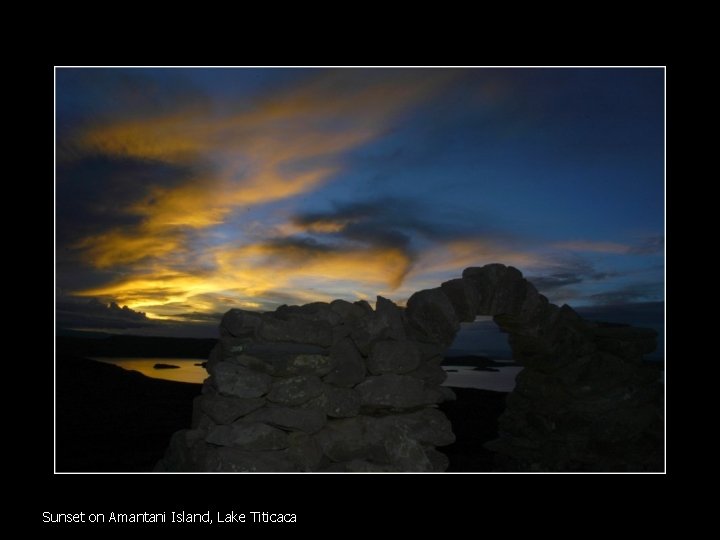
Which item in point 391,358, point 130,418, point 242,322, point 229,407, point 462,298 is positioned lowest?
point 130,418

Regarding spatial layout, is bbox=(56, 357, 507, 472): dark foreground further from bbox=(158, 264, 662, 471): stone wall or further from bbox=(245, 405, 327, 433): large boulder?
bbox=(245, 405, 327, 433): large boulder

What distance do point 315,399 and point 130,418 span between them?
8.39 metres

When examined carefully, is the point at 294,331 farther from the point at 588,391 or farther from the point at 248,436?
the point at 588,391

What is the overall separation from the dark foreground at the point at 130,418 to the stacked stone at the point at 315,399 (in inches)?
167

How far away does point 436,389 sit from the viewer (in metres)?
6.65

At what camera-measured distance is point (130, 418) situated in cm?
1242

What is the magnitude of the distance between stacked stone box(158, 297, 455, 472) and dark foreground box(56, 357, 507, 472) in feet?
13.9

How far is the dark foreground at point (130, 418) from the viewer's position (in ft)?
33.5

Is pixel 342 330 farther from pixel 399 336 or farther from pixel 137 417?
pixel 137 417

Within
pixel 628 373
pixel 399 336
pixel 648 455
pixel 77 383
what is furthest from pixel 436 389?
pixel 77 383

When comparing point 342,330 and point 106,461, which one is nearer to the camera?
point 342,330

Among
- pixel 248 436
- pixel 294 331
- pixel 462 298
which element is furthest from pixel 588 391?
pixel 248 436

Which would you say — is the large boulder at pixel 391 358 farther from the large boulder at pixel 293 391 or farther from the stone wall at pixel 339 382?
the large boulder at pixel 293 391

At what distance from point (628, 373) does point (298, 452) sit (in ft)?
21.1
